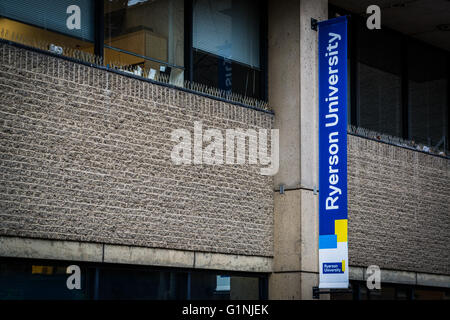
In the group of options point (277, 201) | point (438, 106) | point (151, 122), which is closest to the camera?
point (151, 122)

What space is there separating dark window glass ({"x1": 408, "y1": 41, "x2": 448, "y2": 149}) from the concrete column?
472 cm

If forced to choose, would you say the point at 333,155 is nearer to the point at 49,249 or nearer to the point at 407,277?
the point at 407,277

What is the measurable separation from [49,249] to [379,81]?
10.00 m

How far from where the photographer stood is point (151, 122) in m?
12.7

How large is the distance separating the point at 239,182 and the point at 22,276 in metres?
4.75

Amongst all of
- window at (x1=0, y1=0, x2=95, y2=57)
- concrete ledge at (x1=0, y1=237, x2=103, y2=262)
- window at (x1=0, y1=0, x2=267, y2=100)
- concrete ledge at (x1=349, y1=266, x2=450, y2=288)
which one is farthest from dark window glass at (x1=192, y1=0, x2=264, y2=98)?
concrete ledge at (x1=349, y1=266, x2=450, y2=288)

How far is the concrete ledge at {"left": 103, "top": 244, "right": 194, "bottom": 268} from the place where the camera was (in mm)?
11867

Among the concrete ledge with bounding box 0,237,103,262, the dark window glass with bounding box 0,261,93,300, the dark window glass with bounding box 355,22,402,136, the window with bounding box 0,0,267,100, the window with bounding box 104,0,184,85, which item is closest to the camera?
the concrete ledge with bounding box 0,237,103,262

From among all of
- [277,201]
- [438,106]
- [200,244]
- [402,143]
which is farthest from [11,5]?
[438,106]

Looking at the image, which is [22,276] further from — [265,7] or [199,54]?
[265,7]

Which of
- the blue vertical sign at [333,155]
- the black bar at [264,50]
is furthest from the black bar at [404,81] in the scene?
the black bar at [264,50]

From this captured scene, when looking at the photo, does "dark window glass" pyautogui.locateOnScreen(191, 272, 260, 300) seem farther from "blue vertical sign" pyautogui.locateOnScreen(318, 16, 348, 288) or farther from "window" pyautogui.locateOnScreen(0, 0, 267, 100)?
"window" pyautogui.locateOnScreen(0, 0, 267, 100)

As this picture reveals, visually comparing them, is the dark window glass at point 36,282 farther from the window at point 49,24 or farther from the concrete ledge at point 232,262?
the window at point 49,24

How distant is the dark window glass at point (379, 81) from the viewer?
57.3 ft
